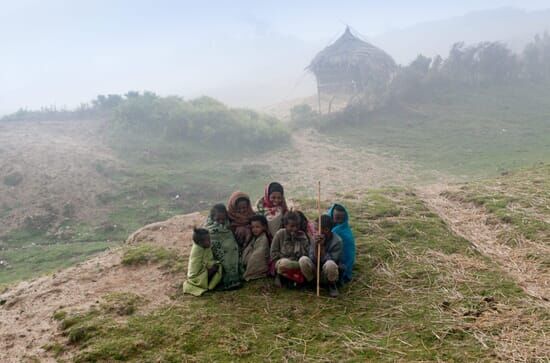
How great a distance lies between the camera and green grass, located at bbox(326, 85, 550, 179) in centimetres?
1402

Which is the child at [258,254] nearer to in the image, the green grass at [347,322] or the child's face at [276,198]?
the green grass at [347,322]

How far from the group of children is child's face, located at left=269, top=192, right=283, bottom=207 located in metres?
0.33

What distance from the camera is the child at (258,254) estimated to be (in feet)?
15.9

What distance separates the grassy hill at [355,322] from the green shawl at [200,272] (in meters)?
0.13

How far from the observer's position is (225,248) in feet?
15.8

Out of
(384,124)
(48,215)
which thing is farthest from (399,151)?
(48,215)

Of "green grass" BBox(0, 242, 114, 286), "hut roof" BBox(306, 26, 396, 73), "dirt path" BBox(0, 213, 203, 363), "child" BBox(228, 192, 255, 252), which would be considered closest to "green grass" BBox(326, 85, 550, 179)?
"hut roof" BBox(306, 26, 396, 73)

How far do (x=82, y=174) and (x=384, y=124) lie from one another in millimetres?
12553

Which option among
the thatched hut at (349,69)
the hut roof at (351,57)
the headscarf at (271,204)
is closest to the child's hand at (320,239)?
the headscarf at (271,204)

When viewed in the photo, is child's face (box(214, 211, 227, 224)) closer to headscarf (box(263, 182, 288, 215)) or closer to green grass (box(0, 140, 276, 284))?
headscarf (box(263, 182, 288, 215))

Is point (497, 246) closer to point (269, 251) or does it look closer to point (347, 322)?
point (347, 322)

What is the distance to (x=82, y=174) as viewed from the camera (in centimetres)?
1341

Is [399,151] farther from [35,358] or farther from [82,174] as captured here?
[35,358]

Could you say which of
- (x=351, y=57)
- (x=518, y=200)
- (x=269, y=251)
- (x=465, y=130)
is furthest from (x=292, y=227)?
(x=351, y=57)
